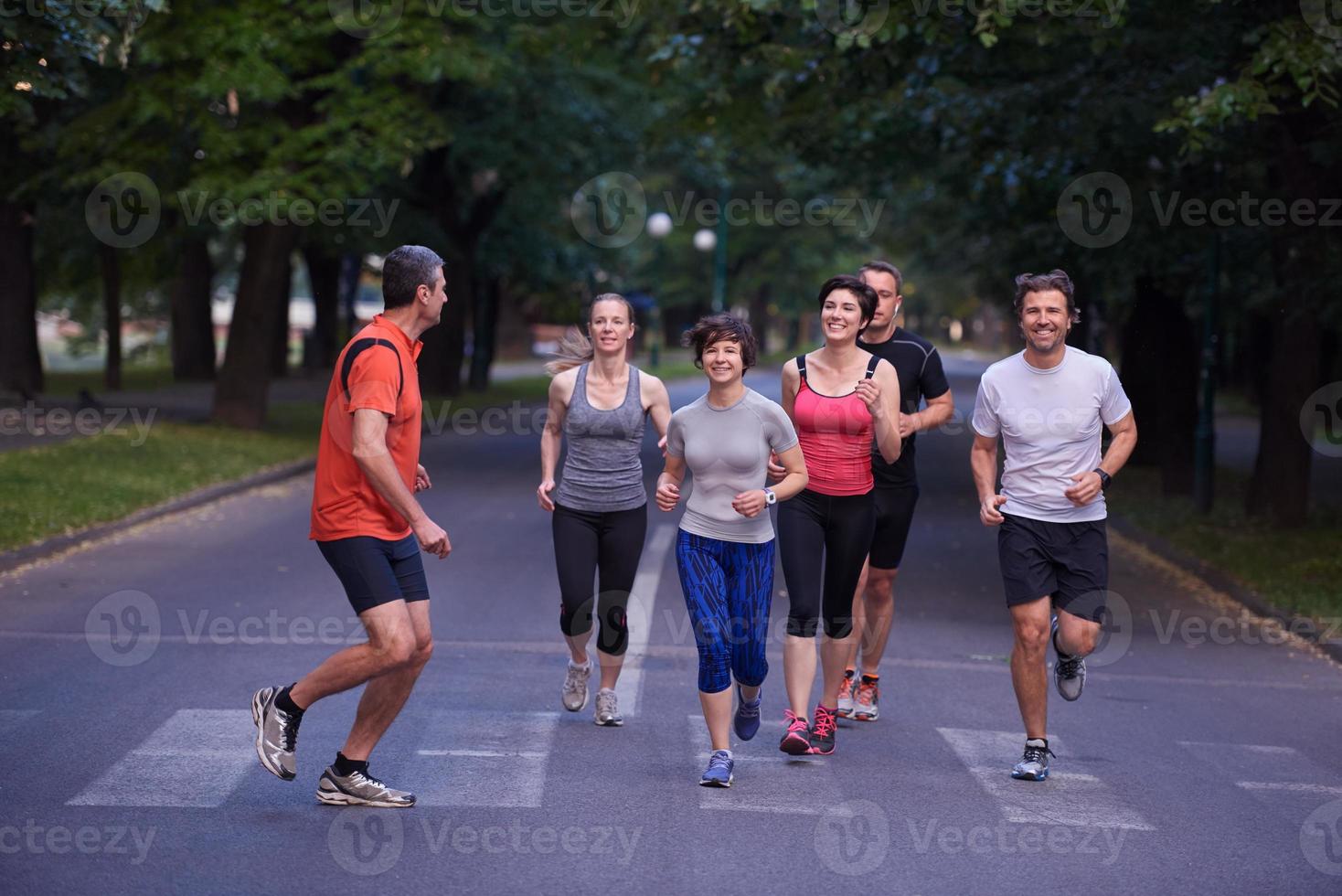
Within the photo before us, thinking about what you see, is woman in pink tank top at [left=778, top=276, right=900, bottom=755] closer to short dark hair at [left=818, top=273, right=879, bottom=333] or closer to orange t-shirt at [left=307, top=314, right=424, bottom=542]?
short dark hair at [left=818, top=273, right=879, bottom=333]

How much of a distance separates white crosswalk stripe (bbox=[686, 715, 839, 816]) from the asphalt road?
0.02 metres

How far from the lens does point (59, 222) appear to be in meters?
34.7

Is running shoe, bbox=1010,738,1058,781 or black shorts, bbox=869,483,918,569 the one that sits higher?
black shorts, bbox=869,483,918,569

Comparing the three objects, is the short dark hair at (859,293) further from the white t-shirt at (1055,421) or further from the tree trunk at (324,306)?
the tree trunk at (324,306)

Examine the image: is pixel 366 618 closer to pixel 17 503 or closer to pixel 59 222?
pixel 17 503

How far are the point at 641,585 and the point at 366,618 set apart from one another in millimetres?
6280

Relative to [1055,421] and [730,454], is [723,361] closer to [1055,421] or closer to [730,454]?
[730,454]

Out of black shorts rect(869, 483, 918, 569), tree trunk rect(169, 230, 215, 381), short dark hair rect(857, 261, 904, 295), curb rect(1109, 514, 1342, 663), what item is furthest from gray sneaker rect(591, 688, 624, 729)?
tree trunk rect(169, 230, 215, 381)

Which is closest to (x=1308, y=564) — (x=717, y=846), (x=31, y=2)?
(x=717, y=846)

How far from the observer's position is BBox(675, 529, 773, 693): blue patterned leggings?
21.7 feet

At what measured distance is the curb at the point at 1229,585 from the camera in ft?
35.5

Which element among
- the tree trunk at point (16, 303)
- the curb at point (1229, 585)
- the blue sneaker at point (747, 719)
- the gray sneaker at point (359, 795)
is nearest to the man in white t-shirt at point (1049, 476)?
the blue sneaker at point (747, 719)

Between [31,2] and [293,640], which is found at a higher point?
[31,2]

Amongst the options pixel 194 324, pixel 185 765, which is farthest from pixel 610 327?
pixel 194 324
